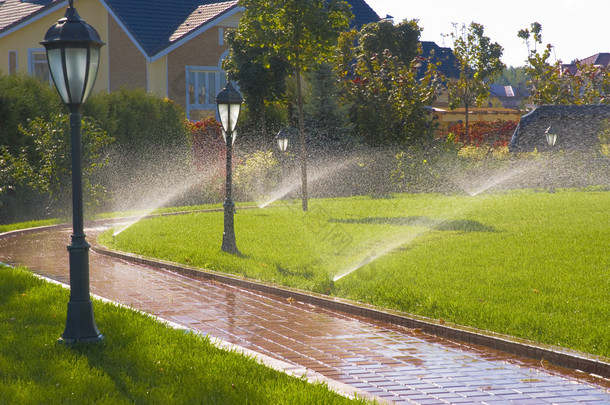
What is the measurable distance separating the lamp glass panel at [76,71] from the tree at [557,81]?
3826 centimetres

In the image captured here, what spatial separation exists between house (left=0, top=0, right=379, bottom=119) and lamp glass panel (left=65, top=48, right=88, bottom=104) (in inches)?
994

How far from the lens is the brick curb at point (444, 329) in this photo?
6496 mm

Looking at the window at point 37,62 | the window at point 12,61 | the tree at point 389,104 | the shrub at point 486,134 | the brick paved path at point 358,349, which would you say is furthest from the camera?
the shrub at point 486,134

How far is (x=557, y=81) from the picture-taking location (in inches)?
1678

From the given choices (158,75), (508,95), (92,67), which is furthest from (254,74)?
(508,95)

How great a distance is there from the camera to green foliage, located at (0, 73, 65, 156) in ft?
72.0

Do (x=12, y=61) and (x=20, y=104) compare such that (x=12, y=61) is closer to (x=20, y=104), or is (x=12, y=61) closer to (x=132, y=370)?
(x=20, y=104)

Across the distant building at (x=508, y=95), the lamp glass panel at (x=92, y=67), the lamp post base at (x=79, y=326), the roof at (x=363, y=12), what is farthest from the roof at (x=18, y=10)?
the distant building at (x=508, y=95)

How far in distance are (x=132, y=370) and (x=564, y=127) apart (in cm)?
2908

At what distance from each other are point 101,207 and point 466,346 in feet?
58.3

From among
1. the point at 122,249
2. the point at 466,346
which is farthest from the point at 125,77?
the point at 466,346

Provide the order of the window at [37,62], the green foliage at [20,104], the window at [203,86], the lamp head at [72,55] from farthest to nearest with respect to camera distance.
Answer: the window at [37,62] < the window at [203,86] < the green foliage at [20,104] < the lamp head at [72,55]

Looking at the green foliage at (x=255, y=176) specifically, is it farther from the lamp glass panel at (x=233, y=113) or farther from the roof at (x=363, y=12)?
the roof at (x=363, y=12)

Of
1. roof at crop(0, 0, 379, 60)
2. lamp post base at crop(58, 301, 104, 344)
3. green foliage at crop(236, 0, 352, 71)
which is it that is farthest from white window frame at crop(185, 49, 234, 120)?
lamp post base at crop(58, 301, 104, 344)
